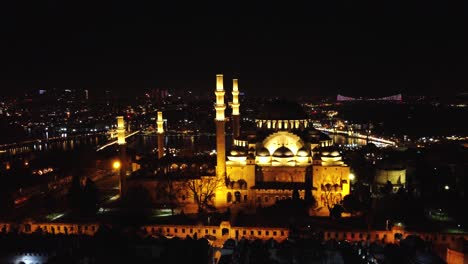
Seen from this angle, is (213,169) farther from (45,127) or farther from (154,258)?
(45,127)

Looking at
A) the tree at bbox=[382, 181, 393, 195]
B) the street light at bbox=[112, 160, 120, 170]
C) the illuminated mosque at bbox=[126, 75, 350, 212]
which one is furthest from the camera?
the street light at bbox=[112, 160, 120, 170]

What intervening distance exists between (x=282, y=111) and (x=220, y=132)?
452 centimetres

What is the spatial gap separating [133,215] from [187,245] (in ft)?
12.4

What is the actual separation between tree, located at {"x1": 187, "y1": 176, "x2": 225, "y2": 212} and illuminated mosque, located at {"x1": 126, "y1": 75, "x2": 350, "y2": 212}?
0.45 feet

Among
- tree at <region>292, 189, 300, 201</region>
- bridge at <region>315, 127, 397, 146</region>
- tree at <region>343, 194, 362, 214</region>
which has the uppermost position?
bridge at <region>315, 127, 397, 146</region>

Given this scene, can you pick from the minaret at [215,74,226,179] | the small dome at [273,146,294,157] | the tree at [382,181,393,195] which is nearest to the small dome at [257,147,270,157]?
the small dome at [273,146,294,157]

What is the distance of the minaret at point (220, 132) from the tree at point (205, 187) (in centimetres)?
37

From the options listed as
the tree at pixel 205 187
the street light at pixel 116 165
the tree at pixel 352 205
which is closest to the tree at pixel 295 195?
the tree at pixel 352 205

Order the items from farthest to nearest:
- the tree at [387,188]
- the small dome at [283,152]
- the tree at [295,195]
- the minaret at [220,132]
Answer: the small dome at [283,152] < the minaret at [220,132] < the tree at [387,188] < the tree at [295,195]

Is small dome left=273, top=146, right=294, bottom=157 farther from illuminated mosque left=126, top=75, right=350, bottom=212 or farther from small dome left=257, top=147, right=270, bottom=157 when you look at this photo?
small dome left=257, top=147, right=270, bottom=157

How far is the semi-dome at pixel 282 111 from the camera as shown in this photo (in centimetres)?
2266

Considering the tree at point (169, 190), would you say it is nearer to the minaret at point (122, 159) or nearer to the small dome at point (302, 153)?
the minaret at point (122, 159)

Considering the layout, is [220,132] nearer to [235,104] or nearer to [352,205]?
[235,104]

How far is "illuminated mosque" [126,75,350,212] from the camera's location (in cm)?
1783
